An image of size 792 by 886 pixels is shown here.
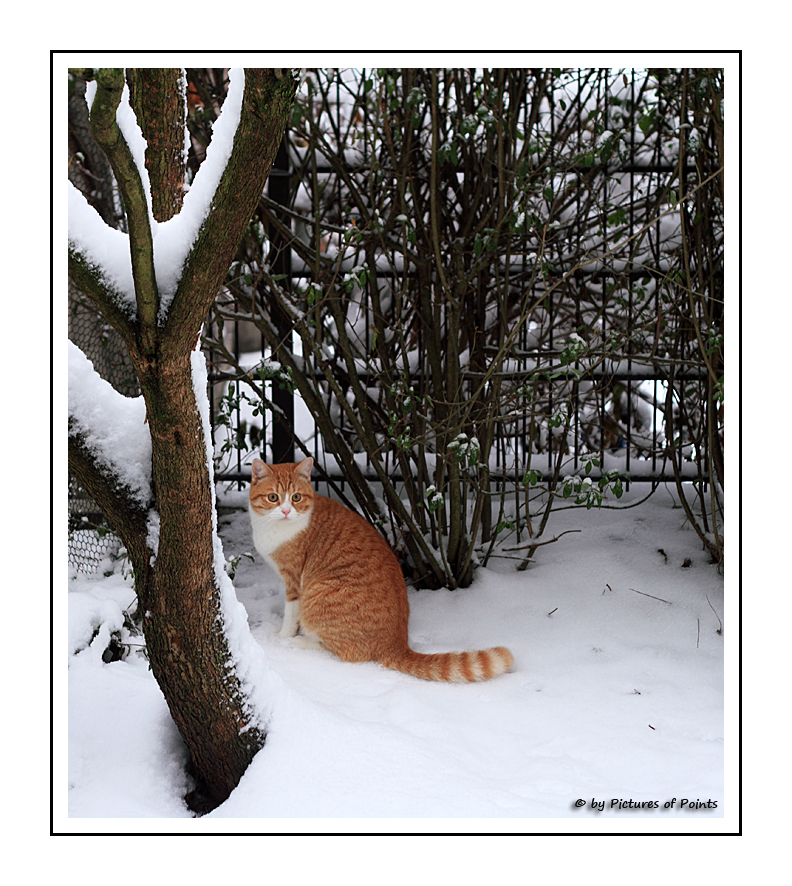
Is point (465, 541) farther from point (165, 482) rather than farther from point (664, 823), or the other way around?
point (165, 482)

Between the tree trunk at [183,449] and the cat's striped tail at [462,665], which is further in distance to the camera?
the cat's striped tail at [462,665]

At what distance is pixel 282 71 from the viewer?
4.34ft

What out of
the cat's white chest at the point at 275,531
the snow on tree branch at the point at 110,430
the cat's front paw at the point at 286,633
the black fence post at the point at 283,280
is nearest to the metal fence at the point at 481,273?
the black fence post at the point at 283,280

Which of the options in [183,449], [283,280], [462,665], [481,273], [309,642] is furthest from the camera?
[283,280]

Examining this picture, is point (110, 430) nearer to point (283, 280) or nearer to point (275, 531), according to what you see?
point (275, 531)

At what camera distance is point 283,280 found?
323 cm

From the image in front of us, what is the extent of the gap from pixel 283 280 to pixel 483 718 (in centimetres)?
207

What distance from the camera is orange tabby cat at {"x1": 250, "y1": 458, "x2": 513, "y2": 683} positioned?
7.65ft

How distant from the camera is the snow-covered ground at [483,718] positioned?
1638mm

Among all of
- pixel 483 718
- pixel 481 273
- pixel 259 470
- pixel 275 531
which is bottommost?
pixel 483 718

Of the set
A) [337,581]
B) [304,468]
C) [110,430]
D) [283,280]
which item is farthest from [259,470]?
[110,430]

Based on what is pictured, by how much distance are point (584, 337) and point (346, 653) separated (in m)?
1.59

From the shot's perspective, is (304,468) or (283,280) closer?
(304,468)

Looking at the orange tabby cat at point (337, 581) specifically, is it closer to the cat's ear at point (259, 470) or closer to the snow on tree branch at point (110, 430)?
the cat's ear at point (259, 470)
